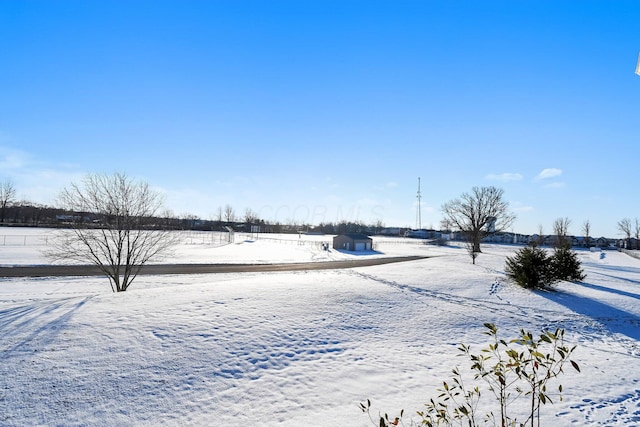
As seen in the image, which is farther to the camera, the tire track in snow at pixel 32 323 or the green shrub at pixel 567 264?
the green shrub at pixel 567 264

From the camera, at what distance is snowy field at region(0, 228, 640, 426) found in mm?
5969

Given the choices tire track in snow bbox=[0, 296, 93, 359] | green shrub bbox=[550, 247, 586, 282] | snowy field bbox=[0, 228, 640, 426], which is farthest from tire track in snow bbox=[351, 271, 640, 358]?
tire track in snow bbox=[0, 296, 93, 359]

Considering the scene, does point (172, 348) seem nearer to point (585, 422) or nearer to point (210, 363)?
point (210, 363)

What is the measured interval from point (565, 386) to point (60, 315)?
13593 mm

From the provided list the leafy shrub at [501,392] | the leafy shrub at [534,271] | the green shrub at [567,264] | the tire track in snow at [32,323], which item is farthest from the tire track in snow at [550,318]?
the tire track in snow at [32,323]

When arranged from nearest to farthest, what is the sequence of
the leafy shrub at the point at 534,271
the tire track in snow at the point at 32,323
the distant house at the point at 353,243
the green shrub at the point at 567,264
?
the tire track in snow at the point at 32,323 < the leafy shrub at the point at 534,271 < the green shrub at the point at 567,264 < the distant house at the point at 353,243

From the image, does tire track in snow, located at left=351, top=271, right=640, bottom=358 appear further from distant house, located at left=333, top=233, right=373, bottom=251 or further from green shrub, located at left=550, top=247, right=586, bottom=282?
distant house, located at left=333, top=233, right=373, bottom=251

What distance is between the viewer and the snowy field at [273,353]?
5969 mm

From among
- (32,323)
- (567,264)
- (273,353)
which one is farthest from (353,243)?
(32,323)

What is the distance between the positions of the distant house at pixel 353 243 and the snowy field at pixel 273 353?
3880cm

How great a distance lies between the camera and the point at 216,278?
74.5 feet

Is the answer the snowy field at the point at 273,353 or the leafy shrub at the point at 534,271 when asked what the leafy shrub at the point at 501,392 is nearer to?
the snowy field at the point at 273,353

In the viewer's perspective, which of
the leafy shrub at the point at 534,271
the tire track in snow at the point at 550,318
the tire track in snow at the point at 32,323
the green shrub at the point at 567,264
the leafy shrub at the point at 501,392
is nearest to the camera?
the leafy shrub at the point at 501,392

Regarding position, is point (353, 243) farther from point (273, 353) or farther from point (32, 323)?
point (32, 323)
